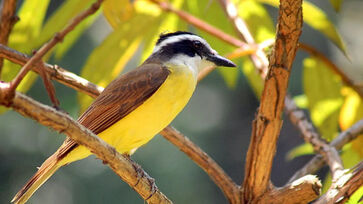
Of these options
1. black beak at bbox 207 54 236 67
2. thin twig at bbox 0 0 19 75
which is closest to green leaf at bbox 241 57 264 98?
black beak at bbox 207 54 236 67

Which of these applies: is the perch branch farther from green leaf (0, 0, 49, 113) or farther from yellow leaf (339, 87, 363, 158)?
green leaf (0, 0, 49, 113)

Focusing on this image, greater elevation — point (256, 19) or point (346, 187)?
point (256, 19)

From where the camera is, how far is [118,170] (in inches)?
87.4

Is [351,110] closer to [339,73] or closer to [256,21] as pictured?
[339,73]

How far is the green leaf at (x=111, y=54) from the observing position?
10.5ft

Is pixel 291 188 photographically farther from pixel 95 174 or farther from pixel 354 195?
pixel 95 174

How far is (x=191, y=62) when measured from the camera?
3336 millimetres

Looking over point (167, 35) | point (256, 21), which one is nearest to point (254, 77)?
point (256, 21)

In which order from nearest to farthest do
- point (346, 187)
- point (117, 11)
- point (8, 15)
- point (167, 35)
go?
point (346, 187), point (8, 15), point (117, 11), point (167, 35)

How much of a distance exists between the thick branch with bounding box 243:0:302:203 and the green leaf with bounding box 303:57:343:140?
2.91 ft

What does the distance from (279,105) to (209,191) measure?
591 cm

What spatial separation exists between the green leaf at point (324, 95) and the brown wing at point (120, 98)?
0.82 m

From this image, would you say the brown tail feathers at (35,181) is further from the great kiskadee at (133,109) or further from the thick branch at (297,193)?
the thick branch at (297,193)

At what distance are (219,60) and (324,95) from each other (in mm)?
598
